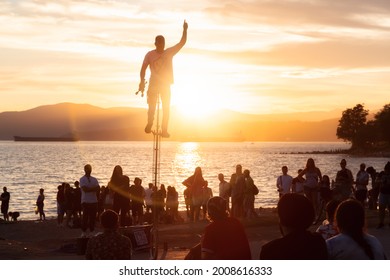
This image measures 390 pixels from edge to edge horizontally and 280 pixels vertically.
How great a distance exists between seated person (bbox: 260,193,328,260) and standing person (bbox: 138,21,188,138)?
7.04 metres

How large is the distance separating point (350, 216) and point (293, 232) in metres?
0.66

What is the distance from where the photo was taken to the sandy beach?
1700cm

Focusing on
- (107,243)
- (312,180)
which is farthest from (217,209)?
(312,180)

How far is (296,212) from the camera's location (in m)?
6.74

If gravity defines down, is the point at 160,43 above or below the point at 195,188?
above

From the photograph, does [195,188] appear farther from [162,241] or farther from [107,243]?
[107,243]

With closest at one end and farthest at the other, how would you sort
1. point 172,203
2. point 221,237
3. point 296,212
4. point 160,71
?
point 296,212 < point 221,237 < point 160,71 < point 172,203

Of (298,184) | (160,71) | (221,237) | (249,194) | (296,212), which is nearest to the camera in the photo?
(296,212)

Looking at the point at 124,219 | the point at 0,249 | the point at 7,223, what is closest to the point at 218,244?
the point at 0,249

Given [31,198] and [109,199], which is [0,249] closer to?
[109,199]

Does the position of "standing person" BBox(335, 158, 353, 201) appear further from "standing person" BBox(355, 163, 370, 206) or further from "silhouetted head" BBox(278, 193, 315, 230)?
"silhouetted head" BBox(278, 193, 315, 230)

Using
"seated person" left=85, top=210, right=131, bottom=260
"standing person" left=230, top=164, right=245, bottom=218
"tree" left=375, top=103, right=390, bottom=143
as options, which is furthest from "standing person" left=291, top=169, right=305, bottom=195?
"tree" left=375, top=103, right=390, bottom=143

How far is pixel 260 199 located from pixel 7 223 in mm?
34594

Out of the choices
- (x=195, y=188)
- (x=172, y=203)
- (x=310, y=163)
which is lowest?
(x=172, y=203)
